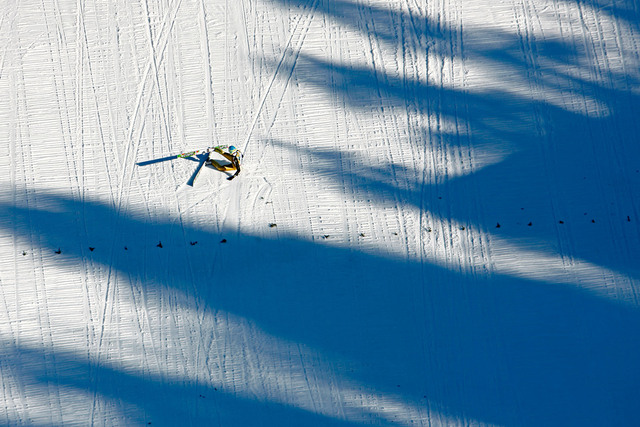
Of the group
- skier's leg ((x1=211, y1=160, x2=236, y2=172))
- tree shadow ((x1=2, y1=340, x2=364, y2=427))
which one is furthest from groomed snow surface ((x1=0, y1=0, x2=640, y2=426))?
skier's leg ((x1=211, y1=160, x2=236, y2=172))

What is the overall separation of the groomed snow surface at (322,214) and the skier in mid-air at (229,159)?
10cm

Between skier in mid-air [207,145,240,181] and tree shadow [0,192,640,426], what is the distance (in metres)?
0.78

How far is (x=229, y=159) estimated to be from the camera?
6.07 meters

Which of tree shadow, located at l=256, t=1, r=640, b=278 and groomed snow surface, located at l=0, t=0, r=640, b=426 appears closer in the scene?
groomed snow surface, located at l=0, t=0, r=640, b=426

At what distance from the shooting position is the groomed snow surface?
5957 mm

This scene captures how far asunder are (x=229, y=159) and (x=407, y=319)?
9.37ft

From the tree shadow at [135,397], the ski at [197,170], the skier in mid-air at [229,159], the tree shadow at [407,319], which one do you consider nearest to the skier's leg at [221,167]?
the skier in mid-air at [229,159]

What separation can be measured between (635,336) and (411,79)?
4.07 meters

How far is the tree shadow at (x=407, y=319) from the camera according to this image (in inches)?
234

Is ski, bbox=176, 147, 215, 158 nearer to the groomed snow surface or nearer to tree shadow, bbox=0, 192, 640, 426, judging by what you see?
the groomed snow surface

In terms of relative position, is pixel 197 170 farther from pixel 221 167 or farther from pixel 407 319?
pixel 407 319

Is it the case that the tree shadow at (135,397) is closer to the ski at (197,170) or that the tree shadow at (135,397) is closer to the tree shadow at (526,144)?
the ski at (197,170)

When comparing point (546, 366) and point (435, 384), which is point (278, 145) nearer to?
point (435, 384)

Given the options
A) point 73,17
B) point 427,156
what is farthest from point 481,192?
point 73,17
